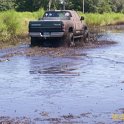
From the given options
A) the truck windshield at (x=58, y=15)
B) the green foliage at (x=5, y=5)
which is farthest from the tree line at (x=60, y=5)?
the truck windshield at (x=58, y=15)

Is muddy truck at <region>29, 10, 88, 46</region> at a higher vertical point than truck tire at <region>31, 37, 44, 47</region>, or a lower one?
higher

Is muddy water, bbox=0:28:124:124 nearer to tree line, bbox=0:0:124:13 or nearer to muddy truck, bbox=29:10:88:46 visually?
muddy truck, bbox=29:10:88:46

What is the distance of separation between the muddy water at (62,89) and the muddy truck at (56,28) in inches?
186

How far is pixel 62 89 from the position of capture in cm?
1248

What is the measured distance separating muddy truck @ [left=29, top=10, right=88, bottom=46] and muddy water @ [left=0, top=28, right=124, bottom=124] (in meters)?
4.72

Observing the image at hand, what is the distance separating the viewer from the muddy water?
9.68 metres

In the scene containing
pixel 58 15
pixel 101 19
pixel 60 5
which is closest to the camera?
pixel 58 15

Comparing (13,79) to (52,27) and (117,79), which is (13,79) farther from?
(52,27)

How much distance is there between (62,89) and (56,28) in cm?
1231

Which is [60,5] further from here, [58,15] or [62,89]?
[62,89]

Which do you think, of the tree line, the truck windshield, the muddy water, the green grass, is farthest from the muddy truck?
the tree line

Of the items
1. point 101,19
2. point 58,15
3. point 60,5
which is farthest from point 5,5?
point 58,15

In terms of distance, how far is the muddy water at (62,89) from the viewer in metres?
9.68

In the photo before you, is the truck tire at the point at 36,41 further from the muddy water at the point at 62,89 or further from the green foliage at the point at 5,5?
the green foliage at the point at 5,5
